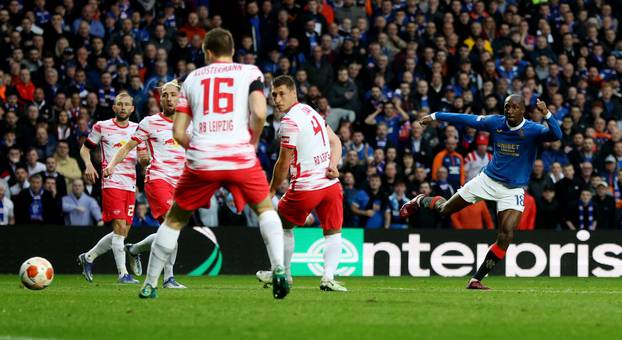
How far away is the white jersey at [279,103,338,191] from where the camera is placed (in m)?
12.9

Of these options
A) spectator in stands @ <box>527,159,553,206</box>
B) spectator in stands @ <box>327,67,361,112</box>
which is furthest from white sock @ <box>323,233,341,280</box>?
spectator in stands @ <box>327,67,361,112</box>

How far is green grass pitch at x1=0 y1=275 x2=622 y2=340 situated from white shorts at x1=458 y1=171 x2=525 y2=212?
197 cm

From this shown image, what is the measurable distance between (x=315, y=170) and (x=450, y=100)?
36.9 feet

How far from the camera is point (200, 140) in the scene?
1024 centimetres

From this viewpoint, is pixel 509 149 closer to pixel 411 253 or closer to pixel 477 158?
pixel 411 253

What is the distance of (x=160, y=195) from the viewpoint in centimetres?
1452

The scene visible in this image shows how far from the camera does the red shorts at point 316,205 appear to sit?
1302 cm

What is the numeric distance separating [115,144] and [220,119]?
5.90 metres

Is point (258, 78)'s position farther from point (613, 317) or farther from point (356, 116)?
point (356, 116)

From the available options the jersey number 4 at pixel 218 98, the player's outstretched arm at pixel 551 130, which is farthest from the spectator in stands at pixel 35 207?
the jersey number 4 at pixel 218 98

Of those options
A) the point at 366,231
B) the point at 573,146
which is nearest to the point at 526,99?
the point at 573,146

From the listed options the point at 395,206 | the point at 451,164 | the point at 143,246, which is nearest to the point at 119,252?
the point at 143,246

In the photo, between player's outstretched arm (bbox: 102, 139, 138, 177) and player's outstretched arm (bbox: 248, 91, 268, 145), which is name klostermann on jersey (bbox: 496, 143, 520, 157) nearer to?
player's outstretched arm (bbox: 102, 139, 138, 177)

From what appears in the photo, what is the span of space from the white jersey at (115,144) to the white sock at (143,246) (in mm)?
852
